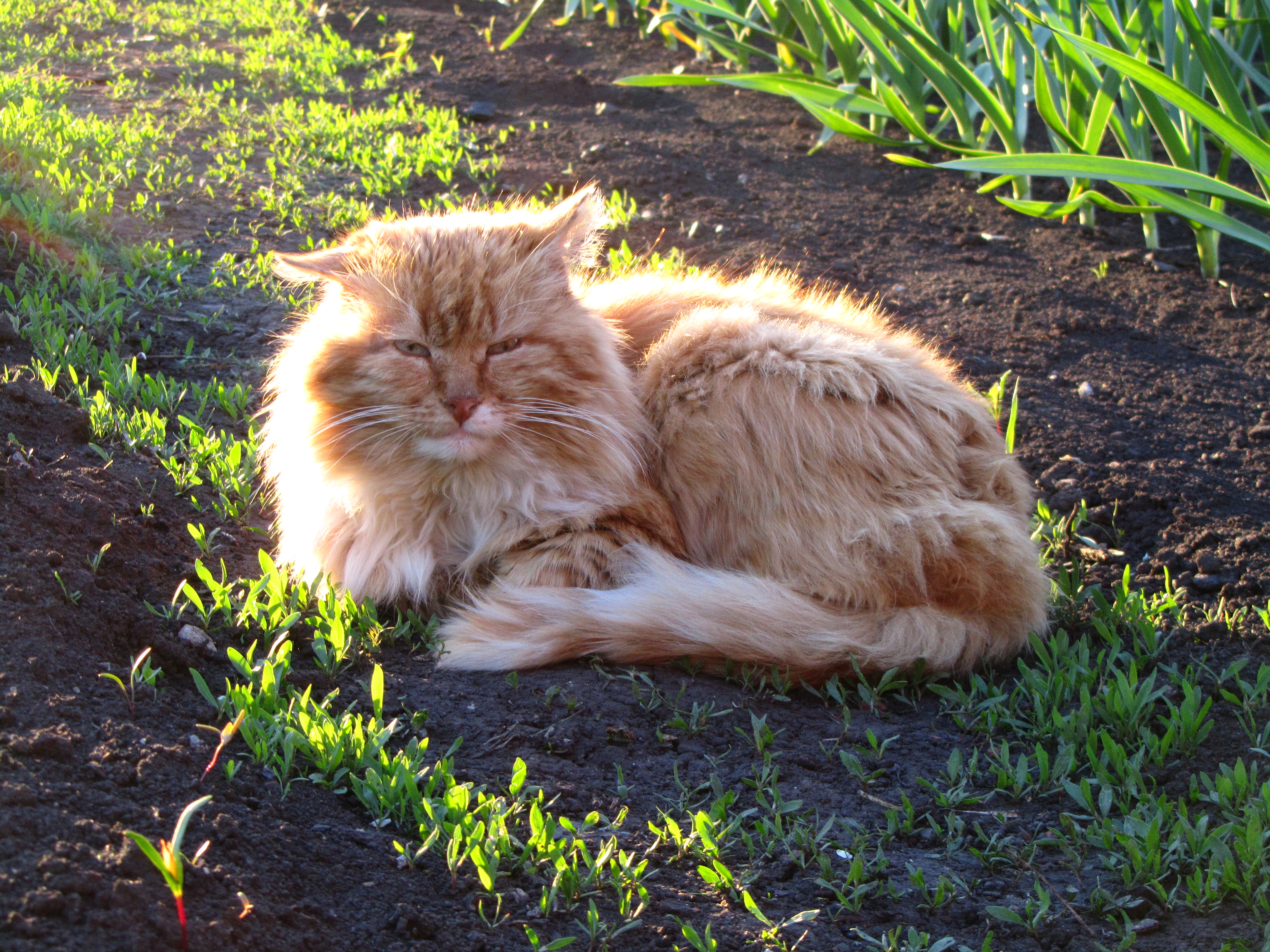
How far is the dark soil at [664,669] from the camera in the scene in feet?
4.92

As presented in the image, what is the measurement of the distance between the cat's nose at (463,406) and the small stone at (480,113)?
4244mm

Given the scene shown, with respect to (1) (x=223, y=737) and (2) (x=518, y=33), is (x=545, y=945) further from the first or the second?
(2) (x=518, y=33)

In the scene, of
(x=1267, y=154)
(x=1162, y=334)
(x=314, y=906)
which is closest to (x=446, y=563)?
(x=314, y=906)

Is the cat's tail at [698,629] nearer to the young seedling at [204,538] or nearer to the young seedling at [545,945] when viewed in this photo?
the young seedling at [204,538]

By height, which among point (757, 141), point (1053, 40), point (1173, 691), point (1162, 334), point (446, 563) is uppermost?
point (1053, 40)

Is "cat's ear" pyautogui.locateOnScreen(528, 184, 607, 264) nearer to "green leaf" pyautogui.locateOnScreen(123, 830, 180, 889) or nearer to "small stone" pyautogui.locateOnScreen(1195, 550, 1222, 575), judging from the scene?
"green leaf" pyautogui.locateOnScreen(123, 830, 180, 889)

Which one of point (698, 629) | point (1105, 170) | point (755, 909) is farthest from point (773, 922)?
point (1105, 170)

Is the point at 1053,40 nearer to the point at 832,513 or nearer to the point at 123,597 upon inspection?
the point at 832,513

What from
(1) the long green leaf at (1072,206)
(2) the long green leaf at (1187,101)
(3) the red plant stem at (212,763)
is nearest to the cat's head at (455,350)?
(3) the red plant stem at (212,763)

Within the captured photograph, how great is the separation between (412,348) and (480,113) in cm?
412

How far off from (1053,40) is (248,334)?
140 inches

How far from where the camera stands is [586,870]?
5.74ft

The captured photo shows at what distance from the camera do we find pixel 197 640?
2234 mm

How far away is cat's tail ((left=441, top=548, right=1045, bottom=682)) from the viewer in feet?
7.79
